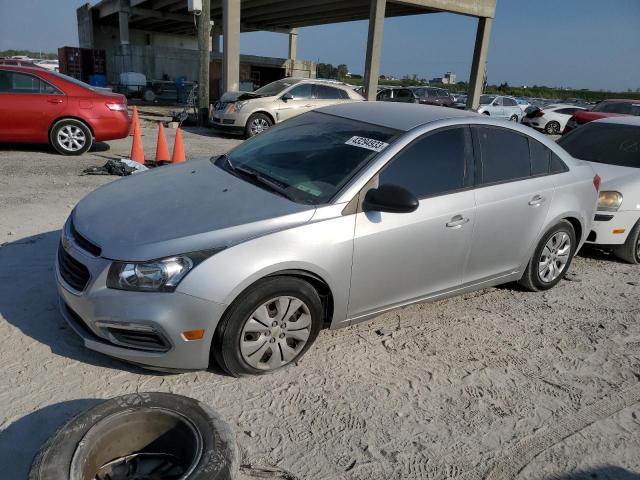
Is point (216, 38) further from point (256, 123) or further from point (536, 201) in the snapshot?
point (536, 201)

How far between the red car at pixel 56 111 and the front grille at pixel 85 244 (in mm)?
6475

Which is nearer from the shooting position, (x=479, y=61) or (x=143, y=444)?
(x=143, y=444)

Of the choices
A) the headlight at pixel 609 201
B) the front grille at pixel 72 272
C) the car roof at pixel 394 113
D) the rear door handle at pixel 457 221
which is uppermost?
the car roof at pixel 394 113

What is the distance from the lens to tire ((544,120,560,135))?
69.1 ft

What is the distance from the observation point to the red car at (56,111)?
8.40 m

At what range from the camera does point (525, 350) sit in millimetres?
3750

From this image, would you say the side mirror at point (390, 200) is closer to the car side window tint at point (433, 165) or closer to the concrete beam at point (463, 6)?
the car side window tint at point (433, 165)

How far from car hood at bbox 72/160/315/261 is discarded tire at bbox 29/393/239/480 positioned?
0.80 meters

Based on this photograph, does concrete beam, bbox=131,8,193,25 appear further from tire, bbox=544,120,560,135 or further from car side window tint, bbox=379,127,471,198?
car side window tint, bbox=379,127,471,198

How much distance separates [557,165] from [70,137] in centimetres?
787

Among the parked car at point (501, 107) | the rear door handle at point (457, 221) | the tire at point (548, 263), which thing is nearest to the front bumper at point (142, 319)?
the rear door handle at point (457, 221)

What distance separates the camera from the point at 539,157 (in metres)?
4.36

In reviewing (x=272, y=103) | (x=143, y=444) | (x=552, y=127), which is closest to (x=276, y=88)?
(x=272, y=103)

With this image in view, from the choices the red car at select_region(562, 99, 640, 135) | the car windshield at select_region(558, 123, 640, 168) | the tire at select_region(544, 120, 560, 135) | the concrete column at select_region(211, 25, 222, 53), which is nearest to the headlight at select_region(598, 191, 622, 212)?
the car windshield at select_region(558, 123, 640, 168)
